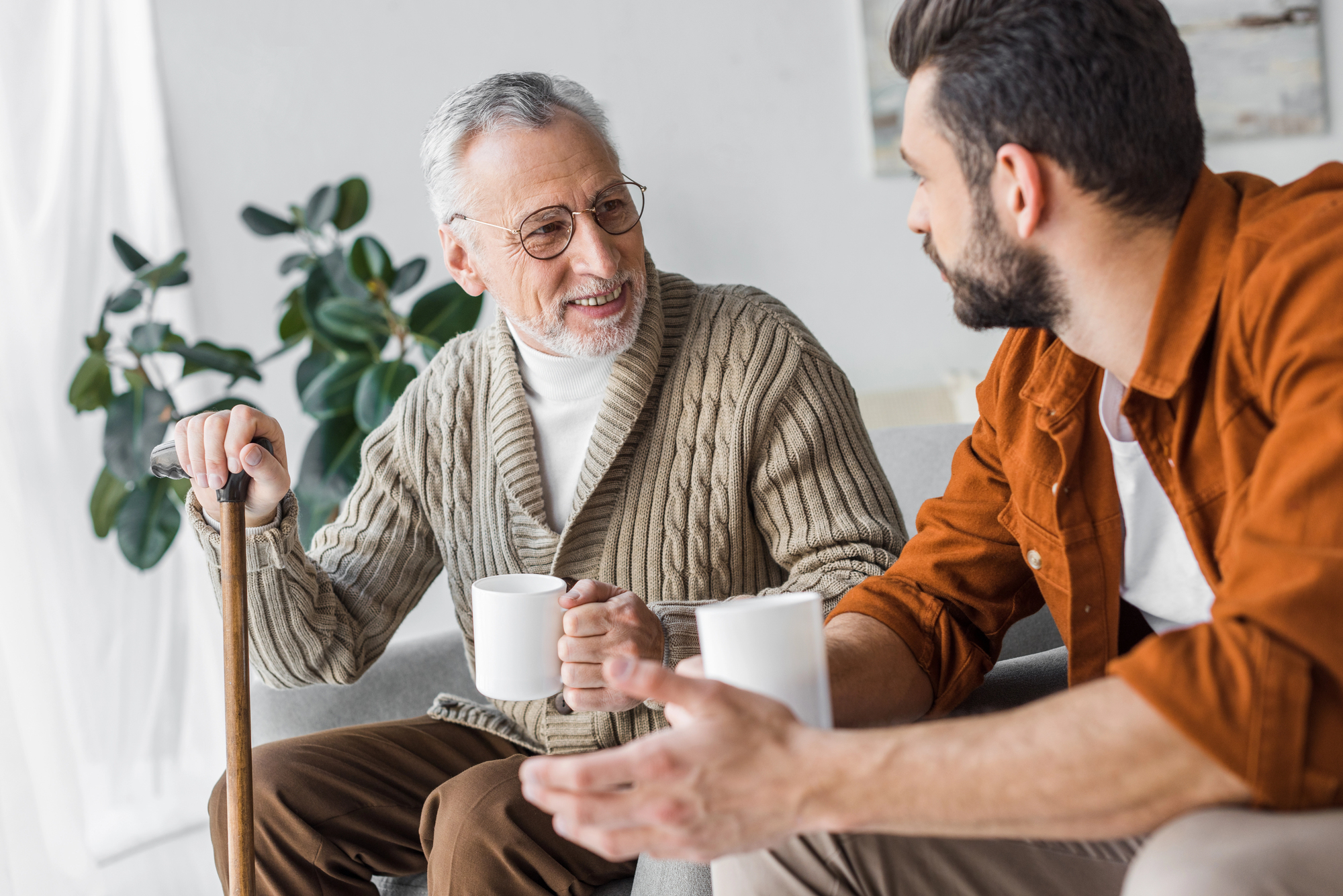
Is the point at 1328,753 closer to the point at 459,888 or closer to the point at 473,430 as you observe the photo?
the point at 459,888

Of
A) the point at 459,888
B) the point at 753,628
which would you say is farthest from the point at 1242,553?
the point at 459,888

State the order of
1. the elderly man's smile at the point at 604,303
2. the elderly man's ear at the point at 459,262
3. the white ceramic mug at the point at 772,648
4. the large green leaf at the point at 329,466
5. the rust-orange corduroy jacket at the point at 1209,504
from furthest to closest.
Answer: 1. the large green leaf at the point at 329,466
2. the elderly man's ear at the point at 459,262
3. the elderly man's smile at the point at 604,303
4. the white ceramic mug at the point at 772,648
5. the rust-orange corduroy jacket at the point at 1209,504

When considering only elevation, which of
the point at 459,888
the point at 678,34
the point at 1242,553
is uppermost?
the point at 678,34

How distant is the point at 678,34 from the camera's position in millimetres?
3340

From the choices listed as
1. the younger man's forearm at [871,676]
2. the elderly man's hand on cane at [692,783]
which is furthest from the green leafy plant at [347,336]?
the elderly man's hand on cane at [692,783]

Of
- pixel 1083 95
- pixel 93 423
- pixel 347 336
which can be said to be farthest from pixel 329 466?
pixel 1083 95

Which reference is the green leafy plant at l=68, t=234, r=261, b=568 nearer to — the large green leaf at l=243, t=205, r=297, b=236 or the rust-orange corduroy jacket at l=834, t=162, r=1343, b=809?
the large green leaf at l=243, t=205, r=297, b=236

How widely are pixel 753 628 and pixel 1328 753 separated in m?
0.40

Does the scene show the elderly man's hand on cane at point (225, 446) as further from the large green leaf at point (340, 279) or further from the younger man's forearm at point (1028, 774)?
the large green leaf at point (340, 279)

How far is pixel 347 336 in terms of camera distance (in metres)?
2.51

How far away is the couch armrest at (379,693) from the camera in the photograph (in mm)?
1790

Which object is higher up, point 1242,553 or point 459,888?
point 1242,553

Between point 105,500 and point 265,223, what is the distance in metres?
0.76

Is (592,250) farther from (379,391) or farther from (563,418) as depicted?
(379,391)
